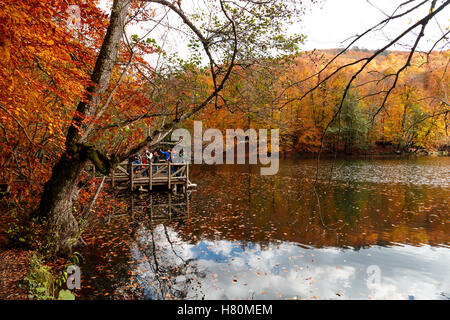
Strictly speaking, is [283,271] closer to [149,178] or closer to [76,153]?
[76,153]

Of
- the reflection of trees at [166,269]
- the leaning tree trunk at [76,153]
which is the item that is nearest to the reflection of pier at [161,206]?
the reflection of trees at [166,269]

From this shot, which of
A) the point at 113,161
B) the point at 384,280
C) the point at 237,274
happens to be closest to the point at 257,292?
the point at 237,274

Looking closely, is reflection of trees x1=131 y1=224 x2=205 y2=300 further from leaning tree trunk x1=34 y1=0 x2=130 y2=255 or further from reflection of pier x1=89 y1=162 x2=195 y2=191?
reflection of pier x1=89 y1=162 x2=195 y2=191

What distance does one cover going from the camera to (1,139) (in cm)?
695

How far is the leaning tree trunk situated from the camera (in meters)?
5.61

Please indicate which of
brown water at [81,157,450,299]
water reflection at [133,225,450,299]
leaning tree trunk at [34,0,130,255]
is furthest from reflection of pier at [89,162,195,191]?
leaning tree trunk at [34,0,130,255]

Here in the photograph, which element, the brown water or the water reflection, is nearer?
the water reflection

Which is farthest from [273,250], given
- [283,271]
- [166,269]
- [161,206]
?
[161,206]

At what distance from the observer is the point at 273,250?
23.6 feet

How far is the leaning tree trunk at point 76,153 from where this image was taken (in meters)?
5.61

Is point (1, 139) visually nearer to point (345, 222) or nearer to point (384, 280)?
point (384, 280)

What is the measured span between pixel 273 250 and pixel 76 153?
201 inches

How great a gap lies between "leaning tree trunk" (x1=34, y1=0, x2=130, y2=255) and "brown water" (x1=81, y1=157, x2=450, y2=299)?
4.08 feet

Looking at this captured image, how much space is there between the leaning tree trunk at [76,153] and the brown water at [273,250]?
1.24 meters
